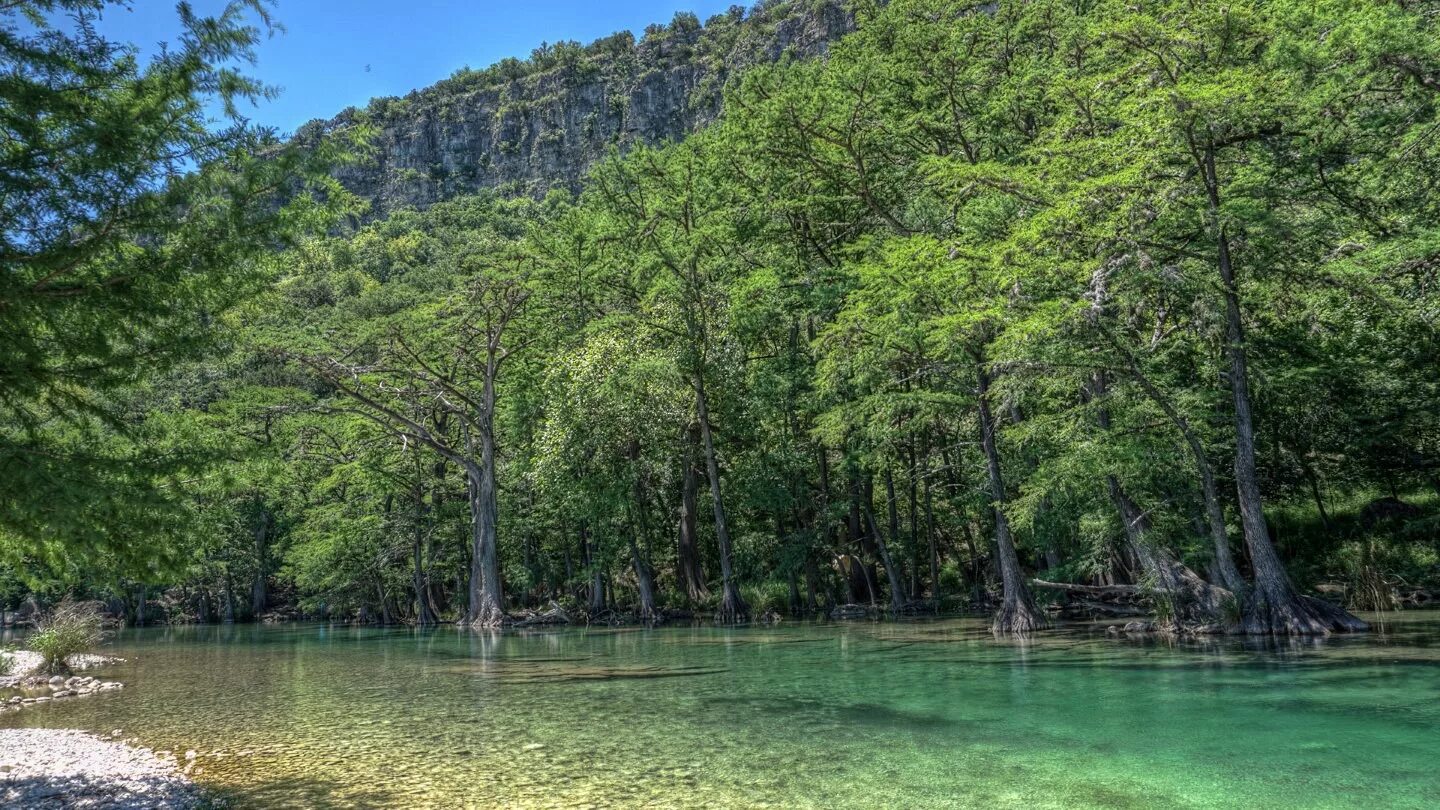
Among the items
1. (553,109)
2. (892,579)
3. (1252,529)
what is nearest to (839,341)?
(892,579)

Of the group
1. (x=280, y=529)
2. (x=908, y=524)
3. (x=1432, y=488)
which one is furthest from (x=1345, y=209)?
(x=280, y=529)

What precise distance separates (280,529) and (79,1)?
46896mm

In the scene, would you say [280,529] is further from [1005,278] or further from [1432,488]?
[1432,488]

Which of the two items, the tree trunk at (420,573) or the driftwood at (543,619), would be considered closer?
the driftwood at (543,619)

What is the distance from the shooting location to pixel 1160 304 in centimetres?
1750

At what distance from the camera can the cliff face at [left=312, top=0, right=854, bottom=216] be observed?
109 m

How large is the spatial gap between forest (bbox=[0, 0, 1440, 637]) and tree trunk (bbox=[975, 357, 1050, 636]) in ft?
0.41

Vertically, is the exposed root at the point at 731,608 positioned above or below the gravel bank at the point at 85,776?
below

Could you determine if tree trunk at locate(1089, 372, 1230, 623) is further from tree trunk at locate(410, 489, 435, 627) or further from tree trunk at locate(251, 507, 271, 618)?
tree trunk at locate(251, 507, 271, 618)

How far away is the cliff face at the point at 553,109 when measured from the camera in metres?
109

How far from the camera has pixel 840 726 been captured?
8.92 meters

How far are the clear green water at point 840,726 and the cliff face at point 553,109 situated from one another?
92024 millimetres

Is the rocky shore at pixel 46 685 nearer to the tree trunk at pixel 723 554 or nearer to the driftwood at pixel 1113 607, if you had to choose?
the tree trunk at pixel 723 554

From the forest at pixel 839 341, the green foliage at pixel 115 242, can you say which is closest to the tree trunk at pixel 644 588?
the forest at pixel 839 341
